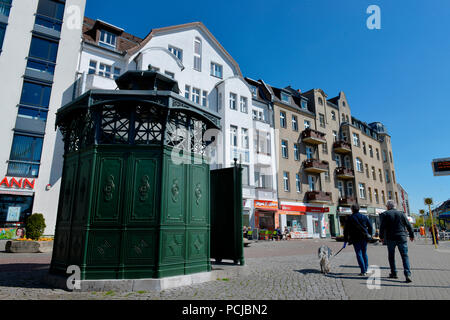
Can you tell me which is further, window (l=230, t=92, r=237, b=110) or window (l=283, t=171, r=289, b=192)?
window (l=283, t=171, r=289, b=192)

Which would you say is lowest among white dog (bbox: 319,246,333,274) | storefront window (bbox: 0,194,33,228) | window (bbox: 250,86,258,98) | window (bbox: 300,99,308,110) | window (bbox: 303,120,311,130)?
white dog (bbox: 319,246,333,274)

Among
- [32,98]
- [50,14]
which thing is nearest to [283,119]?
[50,14]

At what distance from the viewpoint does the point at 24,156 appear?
1998cm

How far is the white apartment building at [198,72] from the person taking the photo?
23.0 m

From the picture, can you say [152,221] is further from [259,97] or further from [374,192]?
[374,192]

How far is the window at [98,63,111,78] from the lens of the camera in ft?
74.7

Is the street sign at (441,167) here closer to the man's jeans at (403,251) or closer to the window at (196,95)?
the man's jeans at (403,251)

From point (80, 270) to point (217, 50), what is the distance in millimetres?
28185

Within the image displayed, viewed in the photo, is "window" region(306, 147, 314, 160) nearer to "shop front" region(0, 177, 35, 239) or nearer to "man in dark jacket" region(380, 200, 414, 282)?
"shop front" region(0, 177, 35, 239)

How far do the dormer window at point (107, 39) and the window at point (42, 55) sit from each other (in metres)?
3.41

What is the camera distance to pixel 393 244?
6.70 m

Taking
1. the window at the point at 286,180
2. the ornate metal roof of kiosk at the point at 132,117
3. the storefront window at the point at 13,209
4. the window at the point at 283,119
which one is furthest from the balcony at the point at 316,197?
the ornate metal roof of kiosk at the point at 132,117

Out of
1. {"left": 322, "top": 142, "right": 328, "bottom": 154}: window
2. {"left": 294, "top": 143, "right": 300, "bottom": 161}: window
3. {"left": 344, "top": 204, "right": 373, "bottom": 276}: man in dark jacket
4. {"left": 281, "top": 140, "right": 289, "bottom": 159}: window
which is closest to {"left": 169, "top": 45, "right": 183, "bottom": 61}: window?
{"left": 281, "top": 140, "right": 289, "bottom": 159}: window

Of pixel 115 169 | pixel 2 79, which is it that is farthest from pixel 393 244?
pixel 2 79
